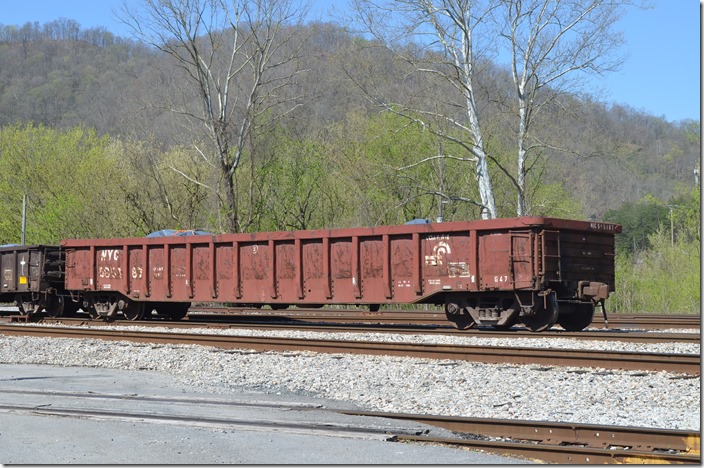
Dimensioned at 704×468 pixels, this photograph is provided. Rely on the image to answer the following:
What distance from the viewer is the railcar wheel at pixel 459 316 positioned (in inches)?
746

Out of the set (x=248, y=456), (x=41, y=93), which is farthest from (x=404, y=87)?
(x=41, y=93)

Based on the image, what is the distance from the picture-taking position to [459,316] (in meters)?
19.1

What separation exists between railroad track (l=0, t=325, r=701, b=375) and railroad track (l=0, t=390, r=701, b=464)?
432 centimetres

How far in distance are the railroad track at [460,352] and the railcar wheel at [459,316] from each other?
4.44 m

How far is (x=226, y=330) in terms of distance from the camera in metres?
19.9

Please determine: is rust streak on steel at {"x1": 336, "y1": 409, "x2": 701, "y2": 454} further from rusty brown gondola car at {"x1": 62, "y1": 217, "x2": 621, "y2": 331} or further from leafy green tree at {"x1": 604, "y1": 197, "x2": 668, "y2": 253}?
leafy green tree at {"x1": 604, "y1": 197, "x2": 668, "y2": 253}

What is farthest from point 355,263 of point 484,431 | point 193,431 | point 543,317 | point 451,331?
point 193,431

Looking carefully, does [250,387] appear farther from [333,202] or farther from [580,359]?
[333,202]

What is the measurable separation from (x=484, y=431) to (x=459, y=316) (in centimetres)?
1064

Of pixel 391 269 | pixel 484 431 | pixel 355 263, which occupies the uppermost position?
pixel 355 263

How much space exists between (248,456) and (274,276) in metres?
14.5

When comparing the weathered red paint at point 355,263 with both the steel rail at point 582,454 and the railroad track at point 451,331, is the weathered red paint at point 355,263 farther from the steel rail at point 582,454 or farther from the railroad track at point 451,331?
the steel rail at point 582,454

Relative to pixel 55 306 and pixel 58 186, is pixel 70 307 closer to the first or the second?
pixel 55 306

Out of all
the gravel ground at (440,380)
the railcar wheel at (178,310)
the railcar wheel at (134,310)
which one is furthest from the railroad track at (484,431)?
the railcar wheel at (178,310)
